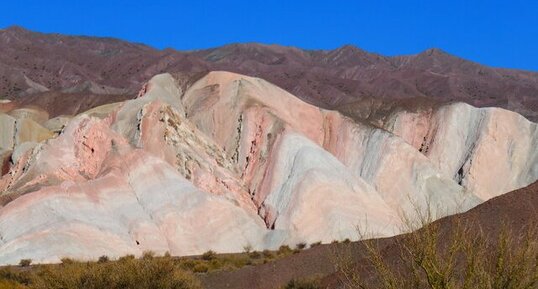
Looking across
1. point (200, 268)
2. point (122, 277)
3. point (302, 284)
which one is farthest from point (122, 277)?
point (200, 268)

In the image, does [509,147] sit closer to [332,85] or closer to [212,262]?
[212,262]

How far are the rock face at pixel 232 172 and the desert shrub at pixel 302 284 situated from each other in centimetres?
1137

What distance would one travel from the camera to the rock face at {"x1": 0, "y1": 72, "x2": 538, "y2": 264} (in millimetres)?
41188

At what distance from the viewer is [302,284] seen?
22.9 metres

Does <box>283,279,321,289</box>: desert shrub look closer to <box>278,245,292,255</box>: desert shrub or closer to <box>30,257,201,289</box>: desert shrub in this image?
<box>30,257,201,289</box>: desert shrub

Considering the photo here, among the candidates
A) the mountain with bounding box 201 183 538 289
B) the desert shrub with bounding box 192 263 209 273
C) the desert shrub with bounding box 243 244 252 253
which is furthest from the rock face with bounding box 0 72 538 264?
the desert shrub with bounding box 192 263 209 273

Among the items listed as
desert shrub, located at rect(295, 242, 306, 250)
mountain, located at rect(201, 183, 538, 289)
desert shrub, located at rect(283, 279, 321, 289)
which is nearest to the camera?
mountain, located at rect(201, 183, 538, 289)

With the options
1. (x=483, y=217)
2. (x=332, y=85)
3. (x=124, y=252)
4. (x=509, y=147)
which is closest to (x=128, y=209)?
(x=124, y=252)

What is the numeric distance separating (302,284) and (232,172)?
102 feet

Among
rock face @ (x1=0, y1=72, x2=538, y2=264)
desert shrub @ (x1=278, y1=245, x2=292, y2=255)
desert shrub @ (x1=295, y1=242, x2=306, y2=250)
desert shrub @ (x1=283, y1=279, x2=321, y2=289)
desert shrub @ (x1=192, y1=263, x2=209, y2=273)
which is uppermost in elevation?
rock face @ (x1=0, y1=72, x2=538, y2=264)

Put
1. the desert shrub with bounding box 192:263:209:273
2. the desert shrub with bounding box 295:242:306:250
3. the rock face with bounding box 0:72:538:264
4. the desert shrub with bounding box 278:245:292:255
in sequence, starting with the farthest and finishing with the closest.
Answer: the desert shrub with bounding box 295:242:306:250 → the rock face with bounding box 0:72:538:264 → the desert shrub with bounding box 278:245:292:255 → the desert shrub with bounding box 192:263:209:273

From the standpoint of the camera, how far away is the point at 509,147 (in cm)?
6494

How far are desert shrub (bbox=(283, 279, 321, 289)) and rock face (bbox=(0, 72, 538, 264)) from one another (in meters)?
11.4

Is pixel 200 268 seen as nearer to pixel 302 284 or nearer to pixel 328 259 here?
pixel 328 259
